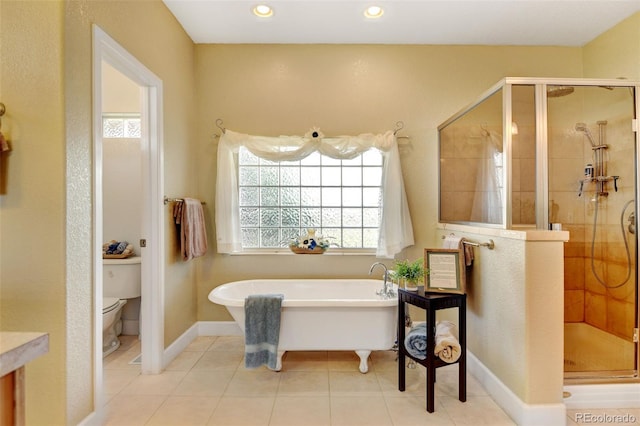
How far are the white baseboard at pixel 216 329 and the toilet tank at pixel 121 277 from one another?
2.17 feet

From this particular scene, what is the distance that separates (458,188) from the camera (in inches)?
104

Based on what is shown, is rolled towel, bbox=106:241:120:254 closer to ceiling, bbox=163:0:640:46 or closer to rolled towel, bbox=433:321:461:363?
ceiling, bbox=163:0:640:46

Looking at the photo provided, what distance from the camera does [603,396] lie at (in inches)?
76.4

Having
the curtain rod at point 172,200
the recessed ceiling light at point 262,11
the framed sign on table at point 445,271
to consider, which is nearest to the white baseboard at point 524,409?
the framed sign on table at point 445,271

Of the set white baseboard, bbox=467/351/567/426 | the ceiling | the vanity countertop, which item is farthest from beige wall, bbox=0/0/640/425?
white baseboard, bbox=467/351/567/426

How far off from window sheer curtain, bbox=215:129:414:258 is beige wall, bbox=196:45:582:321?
149 mm

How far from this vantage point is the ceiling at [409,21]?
2445 mm

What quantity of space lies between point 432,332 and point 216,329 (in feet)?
6.67

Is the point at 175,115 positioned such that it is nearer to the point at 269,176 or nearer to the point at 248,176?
the point at 248,176

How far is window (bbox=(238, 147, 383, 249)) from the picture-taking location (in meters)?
3.11

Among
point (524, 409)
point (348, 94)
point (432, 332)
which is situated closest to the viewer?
point (524, 409)

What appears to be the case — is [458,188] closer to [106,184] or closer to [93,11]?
[93,11]

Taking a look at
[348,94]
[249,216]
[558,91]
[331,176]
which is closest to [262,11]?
[348,94]

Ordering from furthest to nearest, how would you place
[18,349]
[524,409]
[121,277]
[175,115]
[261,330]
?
1. [121,277]
2. [175,115]
3. [261,330]
4. [524,409]
5. [18,349]
